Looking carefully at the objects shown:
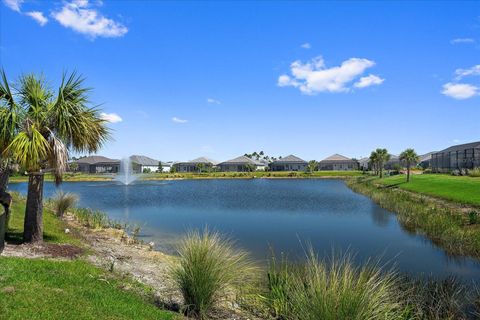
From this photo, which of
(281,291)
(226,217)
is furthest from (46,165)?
(226,217)

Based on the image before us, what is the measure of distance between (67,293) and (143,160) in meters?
129

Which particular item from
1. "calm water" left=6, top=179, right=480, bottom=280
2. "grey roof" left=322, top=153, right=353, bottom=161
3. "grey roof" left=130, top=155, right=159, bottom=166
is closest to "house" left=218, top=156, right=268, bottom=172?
"grey roof" left=130, top=155, right=159, bottom=166

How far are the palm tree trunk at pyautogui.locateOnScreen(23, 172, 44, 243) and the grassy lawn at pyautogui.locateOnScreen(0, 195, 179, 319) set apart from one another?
2.86 metres

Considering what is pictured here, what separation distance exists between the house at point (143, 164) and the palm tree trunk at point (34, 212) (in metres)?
114

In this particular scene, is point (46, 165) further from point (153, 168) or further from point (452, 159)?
point (153, 168)

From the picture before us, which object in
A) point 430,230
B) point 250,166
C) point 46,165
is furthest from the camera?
point 250,166

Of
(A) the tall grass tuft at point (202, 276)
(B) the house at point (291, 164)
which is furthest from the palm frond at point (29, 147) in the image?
(B) the house at point (291, 164)

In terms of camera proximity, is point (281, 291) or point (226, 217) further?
point (226, 217)

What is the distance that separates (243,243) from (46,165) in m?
10.2

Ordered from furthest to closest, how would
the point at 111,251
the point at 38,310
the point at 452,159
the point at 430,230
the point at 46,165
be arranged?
the point at 452,159 < the point at 430,230 < the point at 111,251 < the point at 46,165 < the point at 38,310

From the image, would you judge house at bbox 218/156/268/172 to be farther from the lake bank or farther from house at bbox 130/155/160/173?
the lake bank

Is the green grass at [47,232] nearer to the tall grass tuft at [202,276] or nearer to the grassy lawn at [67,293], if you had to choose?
the grassy lawn at [67,293]

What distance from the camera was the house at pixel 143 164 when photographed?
12506 centimetres

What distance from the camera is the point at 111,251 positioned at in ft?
45.4
